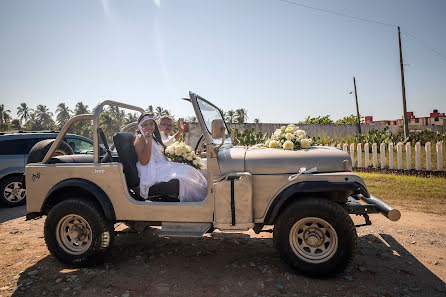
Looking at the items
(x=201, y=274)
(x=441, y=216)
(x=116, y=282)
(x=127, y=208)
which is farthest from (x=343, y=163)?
(x=441, y=216)

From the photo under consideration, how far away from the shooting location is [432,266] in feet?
11.3

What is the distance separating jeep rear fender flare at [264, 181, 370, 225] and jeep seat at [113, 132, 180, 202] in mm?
1242

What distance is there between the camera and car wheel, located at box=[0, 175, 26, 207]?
721 centimetres

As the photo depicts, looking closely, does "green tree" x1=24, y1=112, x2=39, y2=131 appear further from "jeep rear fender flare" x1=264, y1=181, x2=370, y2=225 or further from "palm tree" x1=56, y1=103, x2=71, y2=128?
"jeep rear fender flare" x1=264, y1=181, x2=370, y2=225

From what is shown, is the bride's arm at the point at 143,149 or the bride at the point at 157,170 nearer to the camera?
the bride at the point at 157,170

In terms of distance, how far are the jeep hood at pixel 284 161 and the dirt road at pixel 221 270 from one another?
0.81 m

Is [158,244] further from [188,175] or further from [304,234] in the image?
[304,234]

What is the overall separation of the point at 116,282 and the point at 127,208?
0.83 meters

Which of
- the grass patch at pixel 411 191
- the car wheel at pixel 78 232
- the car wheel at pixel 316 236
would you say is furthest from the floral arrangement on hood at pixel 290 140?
the grass patch at pixel 411 191

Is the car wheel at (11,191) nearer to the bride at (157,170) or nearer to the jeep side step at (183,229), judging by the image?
the bride at (157,170)

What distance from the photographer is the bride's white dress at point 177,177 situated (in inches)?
140

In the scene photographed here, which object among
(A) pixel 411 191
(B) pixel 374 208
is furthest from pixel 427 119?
(B) pixel 374 208

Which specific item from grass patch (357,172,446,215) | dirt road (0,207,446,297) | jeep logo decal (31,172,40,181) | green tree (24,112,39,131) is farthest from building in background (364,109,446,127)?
green tree (24,112,39,131)

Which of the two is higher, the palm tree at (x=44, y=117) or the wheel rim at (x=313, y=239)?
the palm tree at (x=44, y=117)
